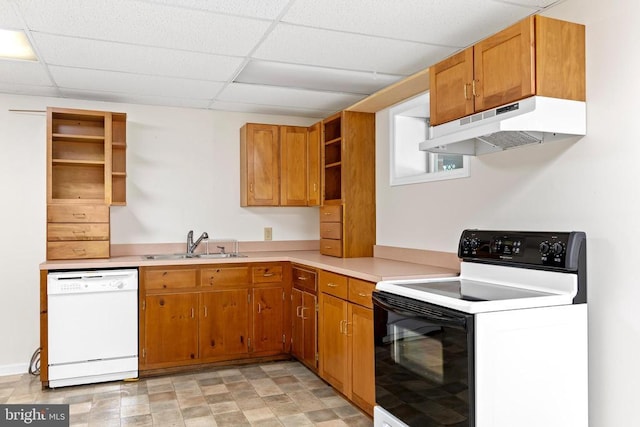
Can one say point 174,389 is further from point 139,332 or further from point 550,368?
point 550,368

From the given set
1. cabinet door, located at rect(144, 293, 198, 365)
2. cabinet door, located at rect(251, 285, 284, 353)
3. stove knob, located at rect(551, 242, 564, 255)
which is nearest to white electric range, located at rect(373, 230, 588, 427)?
stove knob, located at rect(551, 242, 564, 255)

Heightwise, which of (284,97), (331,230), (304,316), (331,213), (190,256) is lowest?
(304,316)

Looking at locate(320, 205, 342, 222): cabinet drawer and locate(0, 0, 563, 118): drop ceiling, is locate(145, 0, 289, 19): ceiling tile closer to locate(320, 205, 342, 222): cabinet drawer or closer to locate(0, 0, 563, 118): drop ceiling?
locate(0, 0, 563, 118): drop ceiling

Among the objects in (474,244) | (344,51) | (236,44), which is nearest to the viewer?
(474,244)

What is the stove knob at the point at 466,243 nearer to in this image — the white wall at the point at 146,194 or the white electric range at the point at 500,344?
the white electric range at the point at 500,344

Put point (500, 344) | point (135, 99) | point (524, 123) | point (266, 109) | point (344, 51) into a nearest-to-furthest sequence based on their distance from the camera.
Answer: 1. point (500, 344)
2. point (524, 123)
3. point (344, 51)
4. point (135, 99)
5. point (266, 109)

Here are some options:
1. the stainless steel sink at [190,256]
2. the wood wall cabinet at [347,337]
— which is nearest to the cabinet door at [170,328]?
the stainless steel sink at [190,256]

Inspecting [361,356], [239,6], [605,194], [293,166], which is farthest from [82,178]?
[605,194]

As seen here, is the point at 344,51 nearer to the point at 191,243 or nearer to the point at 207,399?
the point at 191,243

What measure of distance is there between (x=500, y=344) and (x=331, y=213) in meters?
2.33

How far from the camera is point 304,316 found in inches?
151

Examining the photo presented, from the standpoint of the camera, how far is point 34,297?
396 centimetres

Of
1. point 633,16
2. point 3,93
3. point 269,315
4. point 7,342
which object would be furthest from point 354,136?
point 7,342

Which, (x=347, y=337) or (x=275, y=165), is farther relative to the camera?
(x=275, y=165)
